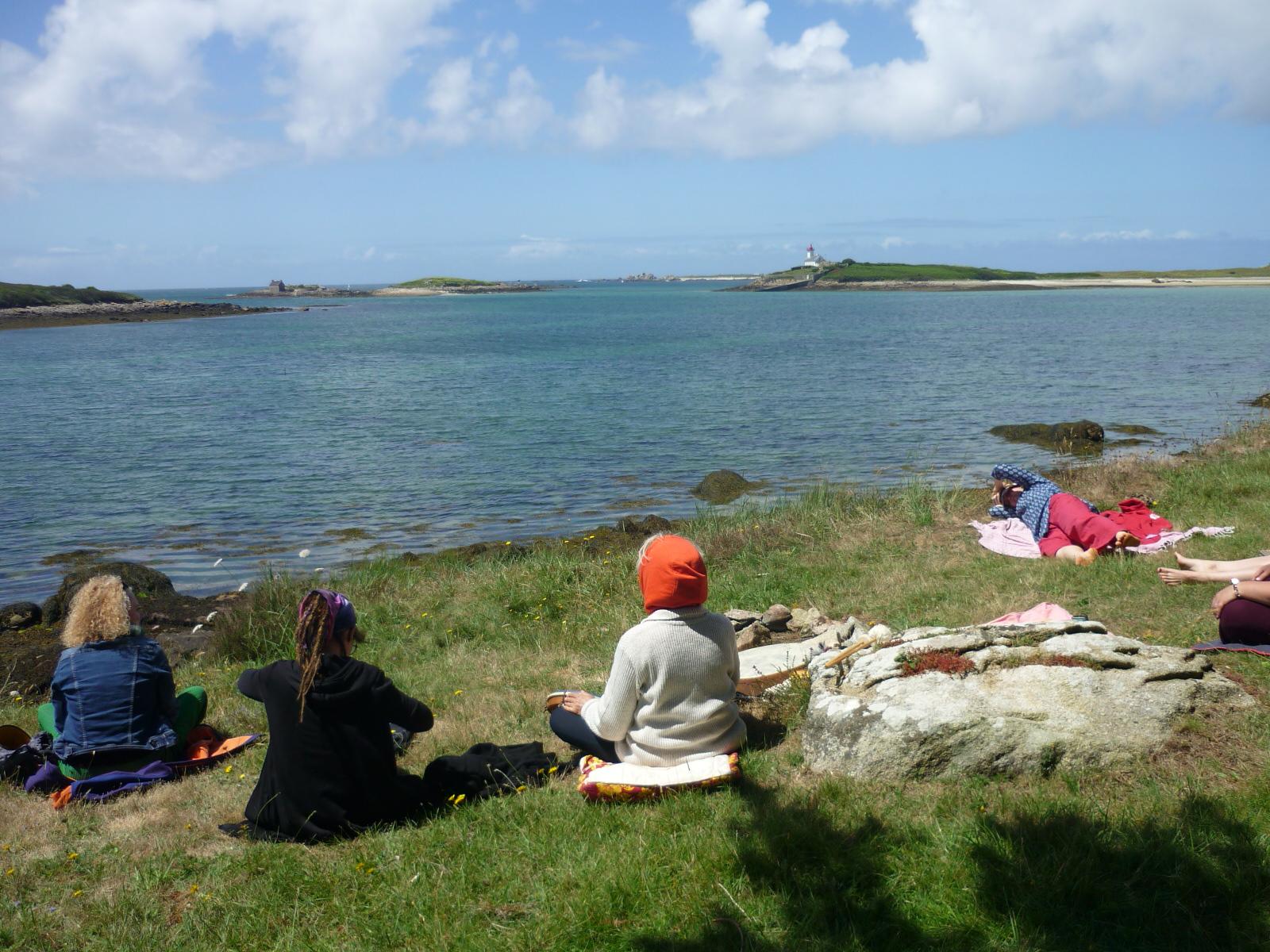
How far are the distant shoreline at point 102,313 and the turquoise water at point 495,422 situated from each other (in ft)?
89.6

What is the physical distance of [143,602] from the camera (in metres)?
13.6

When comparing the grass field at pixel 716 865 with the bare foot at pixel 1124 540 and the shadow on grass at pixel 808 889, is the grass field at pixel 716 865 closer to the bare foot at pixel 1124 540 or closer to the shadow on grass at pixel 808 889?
the shadow on grass at pixel 808 889

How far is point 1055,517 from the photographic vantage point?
1061 cm

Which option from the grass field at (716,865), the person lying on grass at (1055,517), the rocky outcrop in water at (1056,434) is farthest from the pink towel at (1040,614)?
the rocky outcrop in water at (1056,434)

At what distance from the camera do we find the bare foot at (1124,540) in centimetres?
977

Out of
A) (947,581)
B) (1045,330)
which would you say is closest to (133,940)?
(947,581)

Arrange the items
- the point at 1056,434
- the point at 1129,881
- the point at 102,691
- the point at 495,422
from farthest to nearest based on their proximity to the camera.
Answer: the point at 495,422 < the point at 1056,434 < the point at 102,691 < the point at 1129,881

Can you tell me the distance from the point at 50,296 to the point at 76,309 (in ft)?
17.1

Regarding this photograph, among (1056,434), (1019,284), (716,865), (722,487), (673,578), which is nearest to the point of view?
(716,865)

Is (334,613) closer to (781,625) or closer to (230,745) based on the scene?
(230,745)

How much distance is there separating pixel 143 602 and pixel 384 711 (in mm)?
9944

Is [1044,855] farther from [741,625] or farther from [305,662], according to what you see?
[741,625]

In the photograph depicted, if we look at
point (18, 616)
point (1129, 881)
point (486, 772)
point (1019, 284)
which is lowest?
point (18, 616)

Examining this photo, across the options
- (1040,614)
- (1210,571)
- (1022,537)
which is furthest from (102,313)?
(1210,571)
